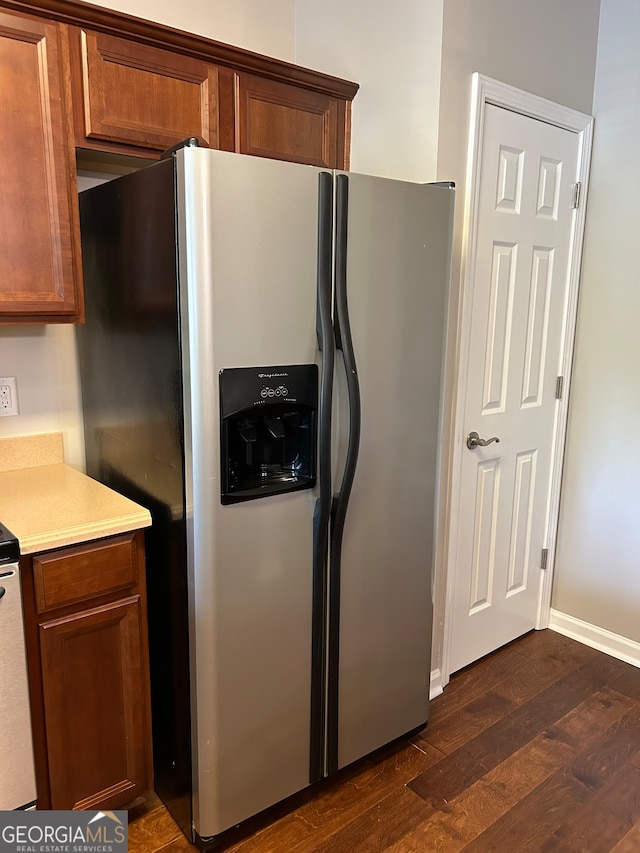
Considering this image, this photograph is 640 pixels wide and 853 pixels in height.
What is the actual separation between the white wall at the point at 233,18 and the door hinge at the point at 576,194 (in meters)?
1.21

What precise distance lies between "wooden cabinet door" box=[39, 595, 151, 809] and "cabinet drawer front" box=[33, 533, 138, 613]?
5cm

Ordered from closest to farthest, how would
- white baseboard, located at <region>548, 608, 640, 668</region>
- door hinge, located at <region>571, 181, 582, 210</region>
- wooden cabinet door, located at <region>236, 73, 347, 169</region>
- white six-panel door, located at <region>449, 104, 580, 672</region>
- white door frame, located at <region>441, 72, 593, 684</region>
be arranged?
wooden cabinet door, located at <region>236, 73, 347, 169</region>, white door frame, located at <region>441, 72, 593, 684</region>, white six-panel door, located at <region>449, 104, 580, 672</region>, door hinge, located at <region>571, 181, 582, 210</region>, white baseboard, located at <region>548, 608, 640, 668</region>

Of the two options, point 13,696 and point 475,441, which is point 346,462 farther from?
point 13,696

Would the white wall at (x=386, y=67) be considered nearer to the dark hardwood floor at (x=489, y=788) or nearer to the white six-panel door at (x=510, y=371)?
the white six-panel door at (x=510, y=371)

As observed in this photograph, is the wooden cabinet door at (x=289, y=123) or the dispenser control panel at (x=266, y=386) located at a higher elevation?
the wooden cabinet door at (x=289, y=123)

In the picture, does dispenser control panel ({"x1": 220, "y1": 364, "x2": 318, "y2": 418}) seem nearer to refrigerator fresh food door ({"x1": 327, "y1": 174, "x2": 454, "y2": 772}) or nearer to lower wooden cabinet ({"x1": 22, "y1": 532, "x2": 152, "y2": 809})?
refrigerator fresh food door ({"x1": 327, "y1": 174, "x2": 454, "y2": 772})

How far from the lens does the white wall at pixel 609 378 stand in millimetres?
2477

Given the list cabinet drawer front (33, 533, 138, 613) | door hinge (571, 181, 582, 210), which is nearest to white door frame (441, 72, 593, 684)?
door hinge (571, 181, 582, 210)

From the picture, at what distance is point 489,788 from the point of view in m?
1.99

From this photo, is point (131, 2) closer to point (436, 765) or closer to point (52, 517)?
point (52, 517)

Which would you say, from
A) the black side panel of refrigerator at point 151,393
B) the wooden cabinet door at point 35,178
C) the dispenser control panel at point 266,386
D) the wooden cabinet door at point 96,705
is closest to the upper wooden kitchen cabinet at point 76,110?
the wooden cabinet door at point 35,178

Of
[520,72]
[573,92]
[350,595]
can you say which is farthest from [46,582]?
[573,92]

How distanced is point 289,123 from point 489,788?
2193 mm

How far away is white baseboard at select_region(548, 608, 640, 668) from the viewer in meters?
2.68
